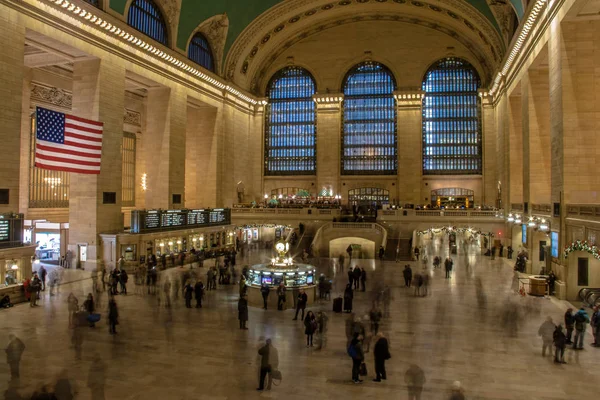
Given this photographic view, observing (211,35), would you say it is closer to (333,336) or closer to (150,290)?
(150,290)

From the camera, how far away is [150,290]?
17562mm

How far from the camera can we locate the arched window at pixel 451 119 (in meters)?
40.8

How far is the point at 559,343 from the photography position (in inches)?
388

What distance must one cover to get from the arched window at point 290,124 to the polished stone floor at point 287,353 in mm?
28855

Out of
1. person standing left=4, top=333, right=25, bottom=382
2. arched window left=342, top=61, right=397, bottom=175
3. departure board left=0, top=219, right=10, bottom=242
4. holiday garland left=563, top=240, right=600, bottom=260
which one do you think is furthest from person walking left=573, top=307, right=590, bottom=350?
arched window left=342, top=61, right=397, bottom=175

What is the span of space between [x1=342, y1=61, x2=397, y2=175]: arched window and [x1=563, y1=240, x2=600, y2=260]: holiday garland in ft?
86.2

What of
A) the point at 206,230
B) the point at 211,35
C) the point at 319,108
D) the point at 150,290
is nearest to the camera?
the point at 150,290

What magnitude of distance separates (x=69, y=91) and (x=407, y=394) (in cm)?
2736

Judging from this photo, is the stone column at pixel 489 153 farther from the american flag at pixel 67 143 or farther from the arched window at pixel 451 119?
the american flag at pixel 67 143

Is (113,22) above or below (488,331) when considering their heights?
above

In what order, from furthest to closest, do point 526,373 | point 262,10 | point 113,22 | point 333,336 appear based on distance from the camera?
point 262,10, point 113,22, point 333,336, point 526,373

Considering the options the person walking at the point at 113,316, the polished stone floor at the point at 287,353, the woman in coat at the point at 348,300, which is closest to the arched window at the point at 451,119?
the polished stone floor at the point at 287,353

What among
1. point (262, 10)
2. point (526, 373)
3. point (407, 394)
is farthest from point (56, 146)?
point (262, 10)

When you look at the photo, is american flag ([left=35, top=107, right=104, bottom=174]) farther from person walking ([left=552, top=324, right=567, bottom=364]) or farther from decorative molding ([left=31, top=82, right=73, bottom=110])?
person walking ([left=552, top=324, right=567, bottom=364])
